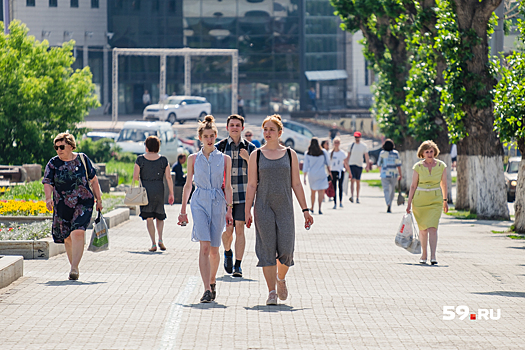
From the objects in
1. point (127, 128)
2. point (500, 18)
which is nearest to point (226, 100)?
point (127, 128)

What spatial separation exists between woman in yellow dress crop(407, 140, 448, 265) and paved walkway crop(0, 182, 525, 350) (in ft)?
1.57

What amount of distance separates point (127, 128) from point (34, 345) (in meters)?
30.9

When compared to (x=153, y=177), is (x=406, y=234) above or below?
below

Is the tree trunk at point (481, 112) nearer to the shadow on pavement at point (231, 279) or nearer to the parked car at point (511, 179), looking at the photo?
the parked car at point (511, 179)

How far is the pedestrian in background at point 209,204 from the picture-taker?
8.38 m

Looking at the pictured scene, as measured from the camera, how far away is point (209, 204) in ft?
27.6

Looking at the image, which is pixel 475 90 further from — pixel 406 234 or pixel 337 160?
pixel 406 234

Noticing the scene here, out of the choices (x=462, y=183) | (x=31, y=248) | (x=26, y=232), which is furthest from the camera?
(x=462, y=183)

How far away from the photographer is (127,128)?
3688cm

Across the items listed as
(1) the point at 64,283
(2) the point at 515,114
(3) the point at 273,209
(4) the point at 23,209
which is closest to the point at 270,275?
(3) the point at 273,209

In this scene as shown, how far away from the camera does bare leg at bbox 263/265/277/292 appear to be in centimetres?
815

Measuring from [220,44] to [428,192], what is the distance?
59812 mm

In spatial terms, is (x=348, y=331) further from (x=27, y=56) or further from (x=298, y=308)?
(x=27, y=56)

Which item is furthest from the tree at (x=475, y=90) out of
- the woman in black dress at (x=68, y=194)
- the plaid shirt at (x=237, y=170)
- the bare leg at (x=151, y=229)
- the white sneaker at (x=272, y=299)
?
the white sneaker at (x=272, y=299)
